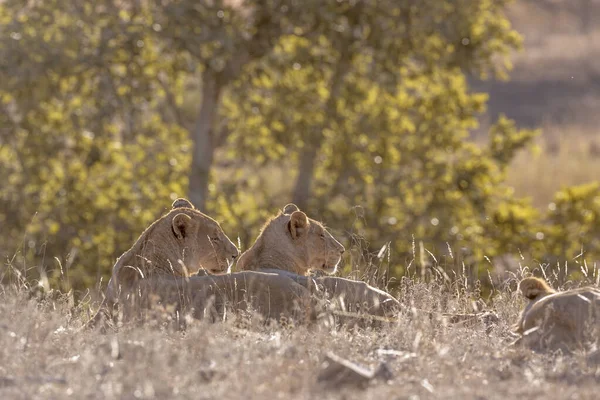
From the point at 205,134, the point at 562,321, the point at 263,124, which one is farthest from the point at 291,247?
the point at 205,134

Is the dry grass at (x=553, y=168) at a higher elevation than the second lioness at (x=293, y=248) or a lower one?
lower

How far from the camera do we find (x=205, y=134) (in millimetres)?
16031

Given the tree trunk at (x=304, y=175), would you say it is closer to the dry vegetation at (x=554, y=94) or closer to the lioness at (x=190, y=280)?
the lioness at (x=190, y=280)

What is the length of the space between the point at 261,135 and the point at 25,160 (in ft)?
10.4

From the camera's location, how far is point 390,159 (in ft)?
51.3

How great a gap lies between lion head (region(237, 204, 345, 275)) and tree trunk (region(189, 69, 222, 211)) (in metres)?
6.72

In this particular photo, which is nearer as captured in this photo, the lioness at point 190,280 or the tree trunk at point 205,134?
the lioness at point 190,280

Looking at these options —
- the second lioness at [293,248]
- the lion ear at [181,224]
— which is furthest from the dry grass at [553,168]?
the lion ear at [181,224]

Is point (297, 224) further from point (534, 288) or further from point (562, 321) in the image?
point (562, 321)

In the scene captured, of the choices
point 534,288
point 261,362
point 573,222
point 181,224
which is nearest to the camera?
point 261,362

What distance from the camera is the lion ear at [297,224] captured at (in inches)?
331

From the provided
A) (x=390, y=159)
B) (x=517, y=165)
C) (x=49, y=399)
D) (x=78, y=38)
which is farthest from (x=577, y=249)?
(x=517, y=165)

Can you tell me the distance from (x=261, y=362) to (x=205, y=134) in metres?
10.8

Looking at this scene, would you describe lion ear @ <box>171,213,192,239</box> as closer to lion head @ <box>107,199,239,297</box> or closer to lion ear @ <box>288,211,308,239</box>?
lion head @ <box>107,199,239,297</box>
